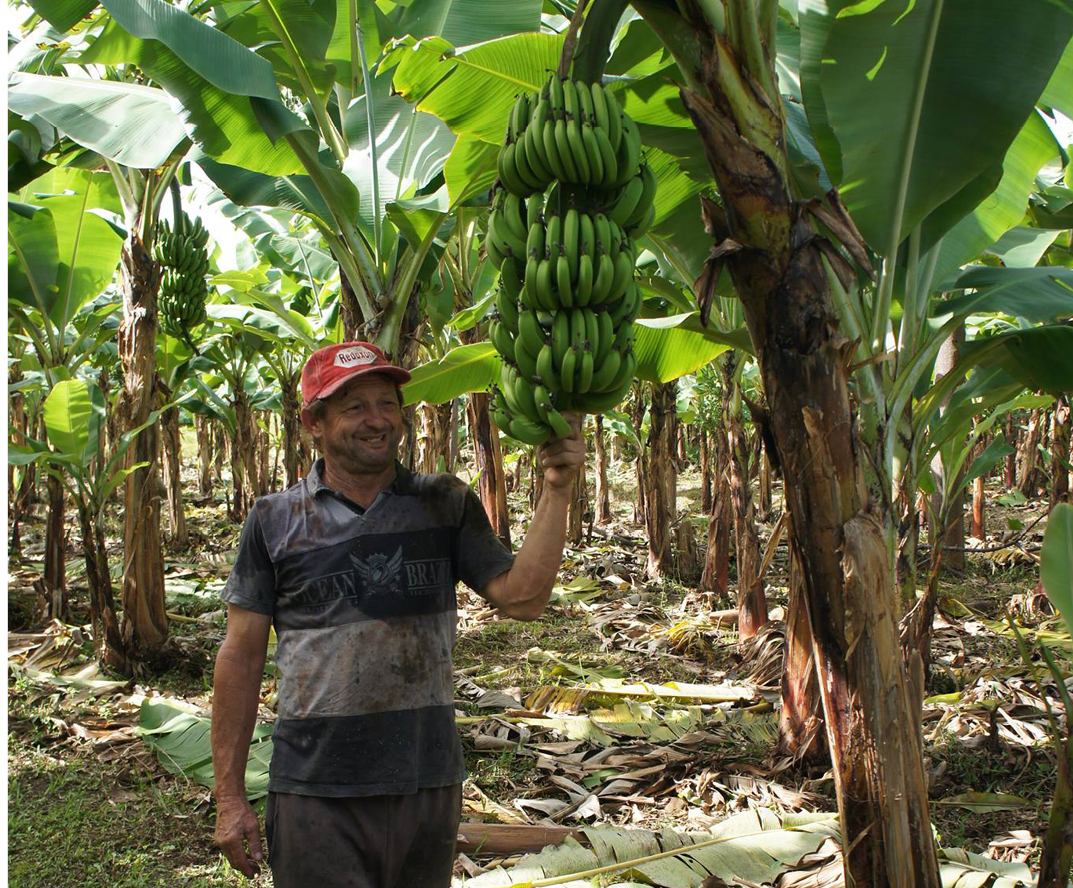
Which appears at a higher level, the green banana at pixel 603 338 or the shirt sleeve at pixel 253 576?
the green banana at pixel 603 338

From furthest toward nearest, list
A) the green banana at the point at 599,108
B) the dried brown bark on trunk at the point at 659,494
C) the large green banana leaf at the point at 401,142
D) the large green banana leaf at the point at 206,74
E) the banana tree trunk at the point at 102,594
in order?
1. the dried brown bark on trunk at the point at 659,494
2. the banana tree trunk at the point at 102,594
3. the large green banana leaf at the point at 401,142
4. the large green banana leaf at the point at 206,74
5. the green banana at the point at 599,108

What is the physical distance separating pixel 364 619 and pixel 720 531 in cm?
542

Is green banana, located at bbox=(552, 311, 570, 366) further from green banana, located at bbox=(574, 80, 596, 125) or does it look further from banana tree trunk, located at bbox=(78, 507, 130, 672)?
banana tree trunk, located at bbox=(78, 507, 130, 672)

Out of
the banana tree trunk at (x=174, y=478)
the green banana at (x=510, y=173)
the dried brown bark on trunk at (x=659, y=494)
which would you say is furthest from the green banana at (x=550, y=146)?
the banana tree trunk at (x=174, y=478)

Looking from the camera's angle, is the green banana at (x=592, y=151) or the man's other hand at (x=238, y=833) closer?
the green banana at (x=592, y=151)

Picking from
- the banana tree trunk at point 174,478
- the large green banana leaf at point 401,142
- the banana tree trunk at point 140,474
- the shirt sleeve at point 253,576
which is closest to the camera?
the shirt sleeve at point 253,576

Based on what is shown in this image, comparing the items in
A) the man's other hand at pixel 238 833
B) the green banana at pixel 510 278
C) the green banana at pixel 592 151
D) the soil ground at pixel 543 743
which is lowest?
the soil ground at pixel 543 743

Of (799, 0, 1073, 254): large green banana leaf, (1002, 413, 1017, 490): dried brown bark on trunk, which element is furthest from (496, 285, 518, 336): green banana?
(1002, 413, 1017, 490): dried brown bark on trunk

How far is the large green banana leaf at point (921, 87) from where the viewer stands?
89.7 inches

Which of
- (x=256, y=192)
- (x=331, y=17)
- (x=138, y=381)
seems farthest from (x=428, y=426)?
(x=331, y=17)

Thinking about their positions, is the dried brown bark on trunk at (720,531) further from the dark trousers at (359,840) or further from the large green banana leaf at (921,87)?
the dark trousers at (359,840)

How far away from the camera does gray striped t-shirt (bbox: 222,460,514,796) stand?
1.95m

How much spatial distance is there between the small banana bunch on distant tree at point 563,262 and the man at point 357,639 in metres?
0.27

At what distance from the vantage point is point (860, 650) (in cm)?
215
